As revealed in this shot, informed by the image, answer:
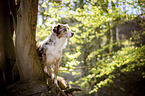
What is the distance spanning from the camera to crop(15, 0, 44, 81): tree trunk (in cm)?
219

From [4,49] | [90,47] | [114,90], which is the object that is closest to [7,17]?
[4,49]

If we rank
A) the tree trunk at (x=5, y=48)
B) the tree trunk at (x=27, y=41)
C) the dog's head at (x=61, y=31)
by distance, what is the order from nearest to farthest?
the tree trunk at (x=27, y=41) < the tree trunk at (x=5, y=48) < the dog's head at (x=61, y=31)

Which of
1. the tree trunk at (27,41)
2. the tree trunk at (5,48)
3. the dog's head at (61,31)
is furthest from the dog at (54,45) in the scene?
the tree trunk at (5,48)

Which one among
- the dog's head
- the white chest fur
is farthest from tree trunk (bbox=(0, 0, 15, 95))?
the dog's head

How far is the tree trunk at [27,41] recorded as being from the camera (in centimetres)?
219

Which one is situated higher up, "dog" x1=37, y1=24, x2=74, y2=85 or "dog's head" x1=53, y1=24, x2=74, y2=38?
"dog's head" x1=53, y1=24, x2=74, y2=38

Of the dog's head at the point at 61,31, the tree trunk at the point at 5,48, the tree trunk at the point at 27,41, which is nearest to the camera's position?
the tree trunk at the point at 27,41

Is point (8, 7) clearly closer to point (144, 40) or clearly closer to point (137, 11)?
point (137, 11)

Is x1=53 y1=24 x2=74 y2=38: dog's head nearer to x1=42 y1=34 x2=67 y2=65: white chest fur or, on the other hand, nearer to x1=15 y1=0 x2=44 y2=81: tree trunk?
x1=42 y1=34 x2=67 y2=65: white chest fur

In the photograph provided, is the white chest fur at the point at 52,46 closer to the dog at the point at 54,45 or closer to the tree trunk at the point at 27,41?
the dog at the point at 54,45

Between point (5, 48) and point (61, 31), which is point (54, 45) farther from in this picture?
point (5, 48)

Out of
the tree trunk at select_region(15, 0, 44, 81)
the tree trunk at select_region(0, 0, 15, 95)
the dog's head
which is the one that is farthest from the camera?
the dog's head

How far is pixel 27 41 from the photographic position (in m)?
2.27

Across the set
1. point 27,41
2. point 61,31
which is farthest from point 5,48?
point 61,31
